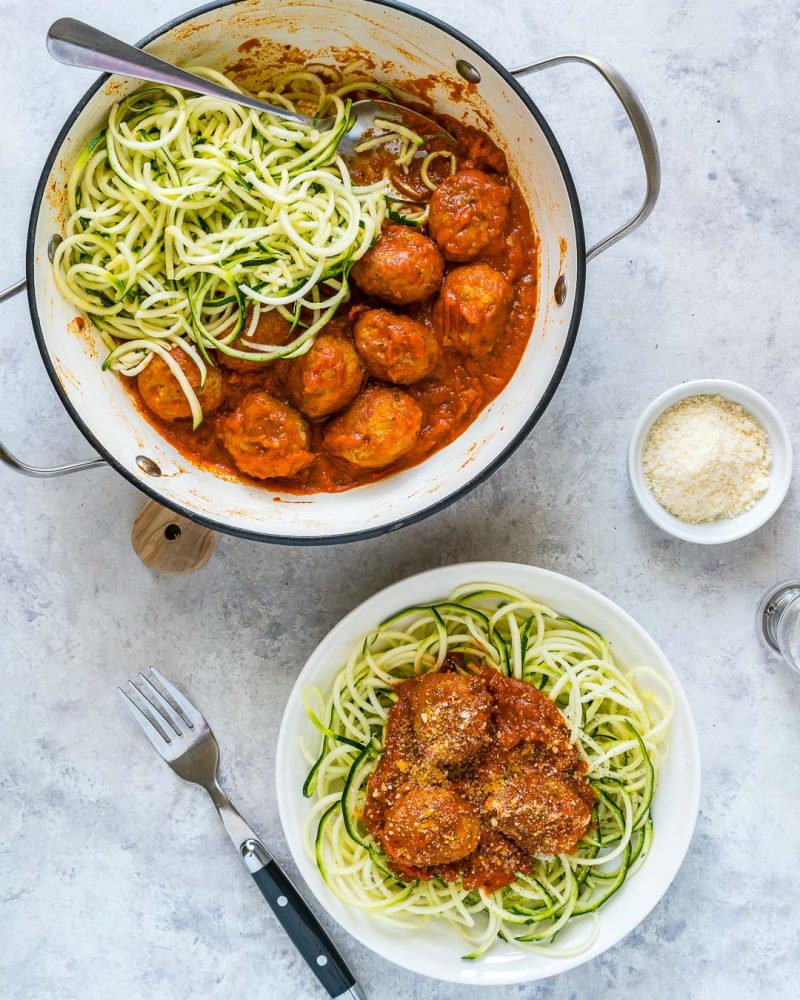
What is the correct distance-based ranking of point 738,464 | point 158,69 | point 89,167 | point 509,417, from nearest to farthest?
1. point 158,69
2. point 89,167
3. point 509,417
4. point 738,464

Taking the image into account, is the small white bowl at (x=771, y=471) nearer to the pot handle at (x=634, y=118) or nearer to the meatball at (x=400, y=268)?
the pot handle at (x=634, y=118)

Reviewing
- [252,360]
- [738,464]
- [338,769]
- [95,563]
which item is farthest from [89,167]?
[738,464]

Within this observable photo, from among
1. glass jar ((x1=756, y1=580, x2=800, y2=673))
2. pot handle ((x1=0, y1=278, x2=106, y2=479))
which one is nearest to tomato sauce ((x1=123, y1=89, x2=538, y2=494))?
pot handle ((x1=0, y1=278, x2=106, y2=479))

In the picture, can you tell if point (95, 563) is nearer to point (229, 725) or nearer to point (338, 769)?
point (229, 725)

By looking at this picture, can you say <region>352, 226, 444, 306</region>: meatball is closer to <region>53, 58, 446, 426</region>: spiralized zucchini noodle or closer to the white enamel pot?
<region>53, 58, 446, 426</region>: spiralized zucchini noodle

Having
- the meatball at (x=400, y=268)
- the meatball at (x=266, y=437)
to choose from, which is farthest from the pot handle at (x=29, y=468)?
the meatball at (x=400, y=268)

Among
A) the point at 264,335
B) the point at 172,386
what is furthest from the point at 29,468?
the point at 264,335

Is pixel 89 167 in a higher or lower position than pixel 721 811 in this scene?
higher

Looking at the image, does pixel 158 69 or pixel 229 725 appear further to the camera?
pixel 229 725
